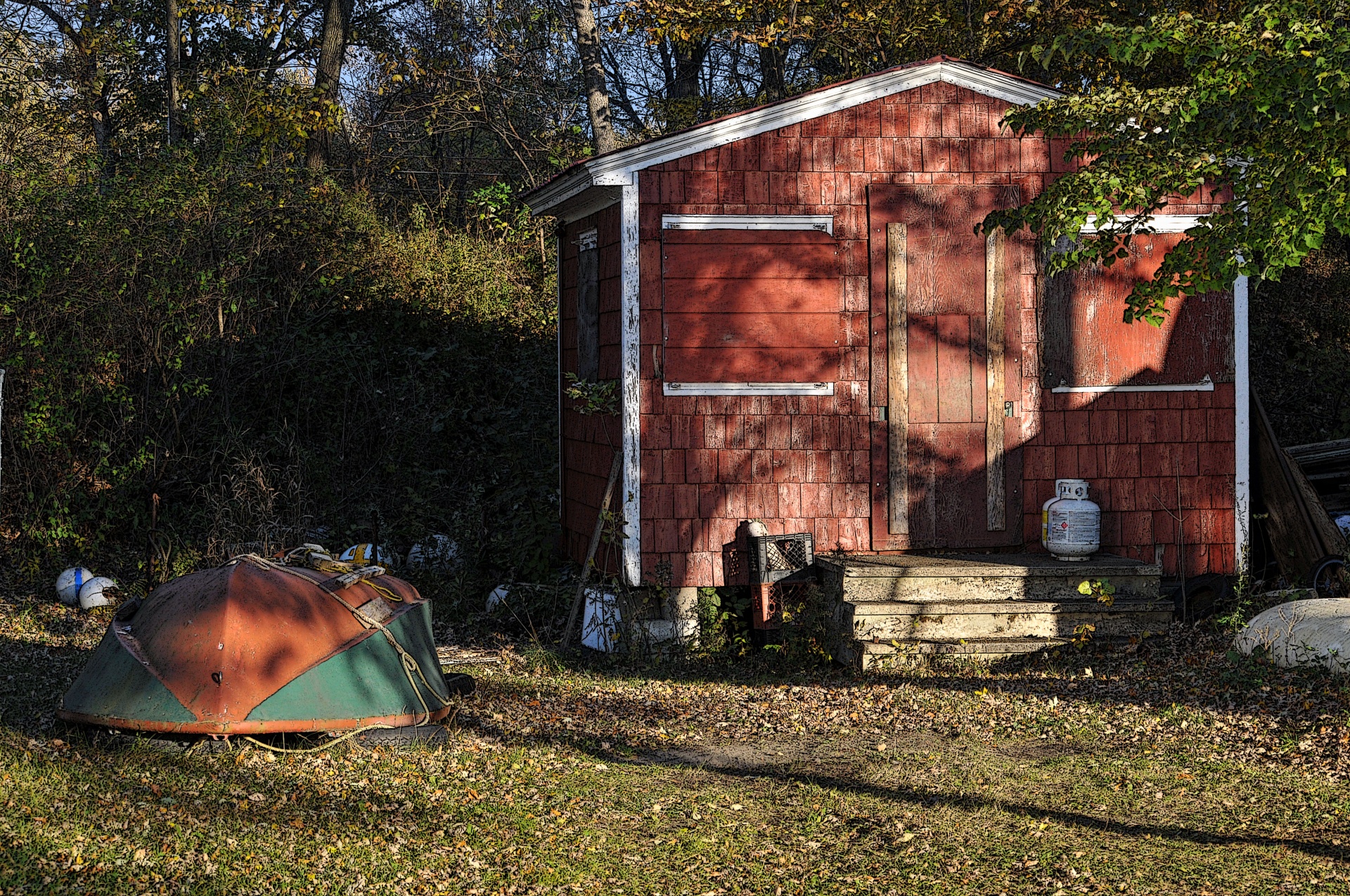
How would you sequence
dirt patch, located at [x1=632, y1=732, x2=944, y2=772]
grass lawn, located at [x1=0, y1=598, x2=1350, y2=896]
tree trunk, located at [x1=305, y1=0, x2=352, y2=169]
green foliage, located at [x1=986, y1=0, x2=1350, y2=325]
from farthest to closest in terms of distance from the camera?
tree trunk, located at [x1=305, y1=0, x2=352, y2=169], green foliage, located at [x1=986, y1=0, x2=1350, y2=325], dirt patch, located at [x1=632, y1=732, x2=944, y2=772], grass lawn, located at [x1=0, y1=598, x2=1350, y2=896]

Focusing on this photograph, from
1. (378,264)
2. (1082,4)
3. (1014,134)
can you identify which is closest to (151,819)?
(1014,134)

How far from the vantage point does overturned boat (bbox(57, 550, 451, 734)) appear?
19.6 ft

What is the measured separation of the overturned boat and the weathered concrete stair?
3.15 meters

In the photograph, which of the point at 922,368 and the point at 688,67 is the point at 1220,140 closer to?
the point at 922,368

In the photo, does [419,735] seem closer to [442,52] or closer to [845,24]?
[845,24]

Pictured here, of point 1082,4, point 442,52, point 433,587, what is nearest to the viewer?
point 433,587

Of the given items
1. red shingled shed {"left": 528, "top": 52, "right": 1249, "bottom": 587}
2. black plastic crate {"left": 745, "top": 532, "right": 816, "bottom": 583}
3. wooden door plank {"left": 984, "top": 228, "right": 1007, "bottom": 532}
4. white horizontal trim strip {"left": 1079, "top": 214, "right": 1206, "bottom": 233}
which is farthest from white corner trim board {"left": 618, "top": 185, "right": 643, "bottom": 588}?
white horizontal trim strip {"left": 1079, "top": 214, "right": 1206, "bottom": 233}

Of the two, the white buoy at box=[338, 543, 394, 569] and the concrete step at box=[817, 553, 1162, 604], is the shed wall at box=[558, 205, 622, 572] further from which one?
the concrete step at box=[817, 553, 1162, 604]

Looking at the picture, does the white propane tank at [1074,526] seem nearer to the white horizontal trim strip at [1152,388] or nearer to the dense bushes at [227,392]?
the white horizontal trim strip at [1152,388]

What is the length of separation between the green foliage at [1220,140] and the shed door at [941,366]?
881mm

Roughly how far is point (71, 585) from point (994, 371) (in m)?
7.71

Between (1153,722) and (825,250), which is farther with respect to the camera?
(825,250)

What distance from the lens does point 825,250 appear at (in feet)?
30.8

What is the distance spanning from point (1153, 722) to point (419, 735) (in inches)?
160
